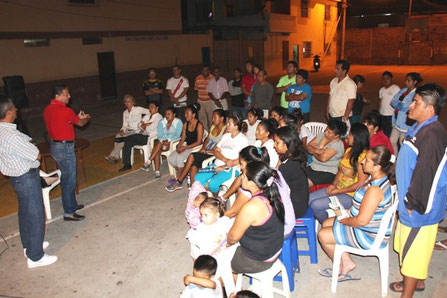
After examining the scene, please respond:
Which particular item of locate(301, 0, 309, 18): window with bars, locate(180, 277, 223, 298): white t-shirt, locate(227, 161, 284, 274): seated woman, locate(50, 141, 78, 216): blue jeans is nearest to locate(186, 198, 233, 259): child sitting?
locate(227, 161, 284, 274): seated woman

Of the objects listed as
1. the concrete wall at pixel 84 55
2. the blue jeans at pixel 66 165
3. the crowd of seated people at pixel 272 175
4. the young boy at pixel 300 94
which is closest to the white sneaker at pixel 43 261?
the blue jeans at pixel 66 165

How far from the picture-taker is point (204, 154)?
244 inches

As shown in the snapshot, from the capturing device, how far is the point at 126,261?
175 inches

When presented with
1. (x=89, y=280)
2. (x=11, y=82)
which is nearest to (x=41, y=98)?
(x=11, y=82)

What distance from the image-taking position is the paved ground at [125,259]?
12.8 feet

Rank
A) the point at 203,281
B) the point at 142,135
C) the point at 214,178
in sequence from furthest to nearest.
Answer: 1. the point at 142,135
2. the point at 214,178
3. the point at 203,281

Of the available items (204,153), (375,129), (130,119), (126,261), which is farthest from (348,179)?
(130,119)

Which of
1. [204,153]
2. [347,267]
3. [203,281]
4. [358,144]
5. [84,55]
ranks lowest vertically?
[347,267]

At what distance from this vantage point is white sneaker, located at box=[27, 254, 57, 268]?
439 cm

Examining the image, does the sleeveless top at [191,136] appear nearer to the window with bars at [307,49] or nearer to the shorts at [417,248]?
the shorts at [417,248]

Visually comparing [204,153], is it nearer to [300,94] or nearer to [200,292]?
[300,94]

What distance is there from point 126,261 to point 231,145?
2.26 m

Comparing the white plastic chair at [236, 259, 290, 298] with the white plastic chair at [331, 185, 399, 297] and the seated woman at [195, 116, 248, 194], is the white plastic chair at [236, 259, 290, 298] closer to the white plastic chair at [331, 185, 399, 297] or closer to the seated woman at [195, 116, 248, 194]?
the white plastic chair at [331, 185, 399, 297]

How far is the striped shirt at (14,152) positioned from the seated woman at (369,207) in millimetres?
3275
